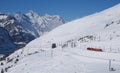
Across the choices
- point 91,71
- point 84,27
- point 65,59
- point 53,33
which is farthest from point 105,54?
point 53,33

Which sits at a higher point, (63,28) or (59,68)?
(63,28)

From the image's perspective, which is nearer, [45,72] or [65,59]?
[45,72]

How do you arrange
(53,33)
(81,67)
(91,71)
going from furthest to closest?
(53,33) → (81,67) → (91,71)

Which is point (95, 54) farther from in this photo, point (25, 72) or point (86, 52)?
point (25, 72)

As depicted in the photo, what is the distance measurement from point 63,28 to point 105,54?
122 meters

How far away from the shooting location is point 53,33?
157625 mm

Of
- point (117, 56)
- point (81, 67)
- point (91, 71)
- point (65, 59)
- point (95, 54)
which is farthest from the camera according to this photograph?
point (95, 54)

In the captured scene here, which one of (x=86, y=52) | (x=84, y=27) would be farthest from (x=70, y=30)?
(x=86, y=52)

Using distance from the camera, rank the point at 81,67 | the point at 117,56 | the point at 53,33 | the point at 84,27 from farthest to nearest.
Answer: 1. the point at 53,33
2. the point at 84,27
3. the point at 117,56
4. the point at 81,67

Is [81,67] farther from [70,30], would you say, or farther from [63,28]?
[63,28]

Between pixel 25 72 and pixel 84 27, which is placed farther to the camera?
pixel 84 27

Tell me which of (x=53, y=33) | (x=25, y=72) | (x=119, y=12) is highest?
(x=119, y=12)

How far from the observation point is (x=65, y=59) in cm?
3644

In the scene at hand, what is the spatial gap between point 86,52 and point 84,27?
Answer: 10084cm
